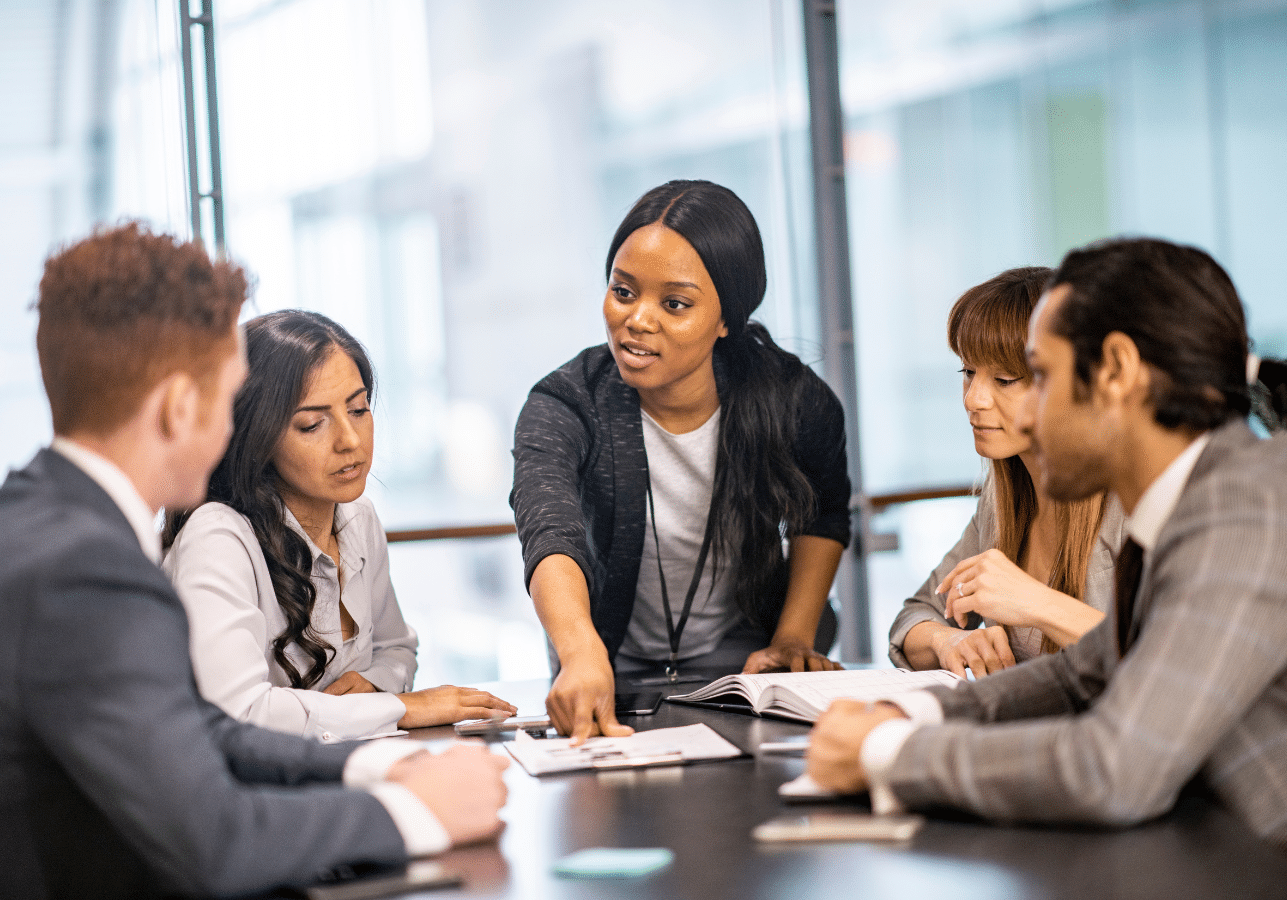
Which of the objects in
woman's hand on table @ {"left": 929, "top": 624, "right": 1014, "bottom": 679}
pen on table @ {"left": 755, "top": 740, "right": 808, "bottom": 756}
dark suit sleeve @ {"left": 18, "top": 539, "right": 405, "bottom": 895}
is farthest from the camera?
woman's hand on table @ {"left": 929, "top": 624, "right": 1014, "bottom": 679}

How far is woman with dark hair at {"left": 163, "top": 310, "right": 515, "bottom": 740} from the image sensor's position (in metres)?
1.57

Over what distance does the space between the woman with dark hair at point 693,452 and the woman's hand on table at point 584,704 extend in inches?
19.6

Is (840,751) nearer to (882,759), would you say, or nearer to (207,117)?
(882,759)

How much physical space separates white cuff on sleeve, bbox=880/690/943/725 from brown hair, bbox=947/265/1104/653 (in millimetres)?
551

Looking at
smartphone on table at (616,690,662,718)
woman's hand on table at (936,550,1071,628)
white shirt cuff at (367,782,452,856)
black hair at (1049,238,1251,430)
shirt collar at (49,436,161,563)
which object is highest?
black hair at (1049,238,1251,430)

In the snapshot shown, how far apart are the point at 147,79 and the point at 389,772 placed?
3105 millimetres

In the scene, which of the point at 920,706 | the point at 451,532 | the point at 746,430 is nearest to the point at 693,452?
the point at 746,430

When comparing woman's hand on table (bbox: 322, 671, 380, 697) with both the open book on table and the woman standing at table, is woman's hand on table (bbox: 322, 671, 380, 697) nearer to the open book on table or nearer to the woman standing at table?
the open book on table

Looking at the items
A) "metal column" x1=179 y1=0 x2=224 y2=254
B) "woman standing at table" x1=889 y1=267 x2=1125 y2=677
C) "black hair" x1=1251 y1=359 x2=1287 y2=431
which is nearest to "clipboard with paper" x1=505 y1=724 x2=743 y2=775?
"woman standing at table" x1=889 y1=267 x2=1125 y2=677

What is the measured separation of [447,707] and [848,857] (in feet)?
2.92

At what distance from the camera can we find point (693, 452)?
2227mm

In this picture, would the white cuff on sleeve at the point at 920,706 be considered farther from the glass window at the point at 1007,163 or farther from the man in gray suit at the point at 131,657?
the glass window at the point at 1007,163

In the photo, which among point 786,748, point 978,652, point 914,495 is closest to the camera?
point 786,748

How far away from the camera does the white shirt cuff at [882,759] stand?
3.62 feet
